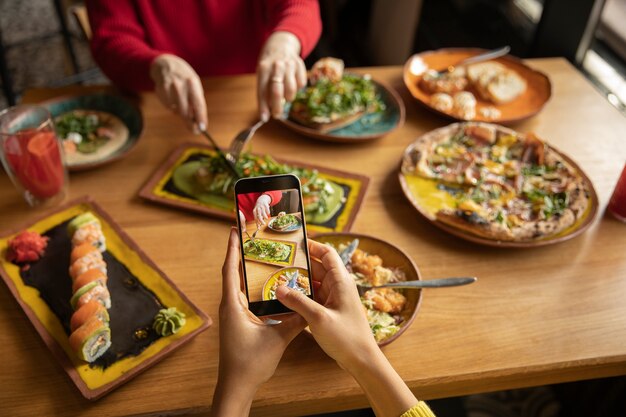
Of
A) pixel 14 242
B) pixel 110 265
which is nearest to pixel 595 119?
pixel 110 265

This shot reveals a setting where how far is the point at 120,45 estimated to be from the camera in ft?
5.81

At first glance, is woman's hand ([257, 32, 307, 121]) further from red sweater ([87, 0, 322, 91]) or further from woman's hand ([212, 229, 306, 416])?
woman's hand ([212, 229, 306, 416])

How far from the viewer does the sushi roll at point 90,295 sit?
110 cm

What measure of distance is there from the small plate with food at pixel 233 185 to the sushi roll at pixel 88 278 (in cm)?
31

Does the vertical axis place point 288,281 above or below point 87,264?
above

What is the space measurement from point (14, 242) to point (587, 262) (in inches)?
55.4

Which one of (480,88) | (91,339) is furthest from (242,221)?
(480,88)

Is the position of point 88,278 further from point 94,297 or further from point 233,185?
point 233,185

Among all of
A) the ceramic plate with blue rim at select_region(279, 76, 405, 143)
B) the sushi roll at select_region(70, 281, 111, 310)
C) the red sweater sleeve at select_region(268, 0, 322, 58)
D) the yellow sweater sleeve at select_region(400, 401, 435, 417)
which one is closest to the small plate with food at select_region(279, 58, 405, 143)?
the ceramic plate with blue rim at select_region(279, 76, 405, 143)

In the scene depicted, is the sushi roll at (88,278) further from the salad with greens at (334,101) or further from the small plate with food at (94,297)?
the salad with greens at (334,101)

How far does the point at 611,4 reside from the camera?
2.48 meters

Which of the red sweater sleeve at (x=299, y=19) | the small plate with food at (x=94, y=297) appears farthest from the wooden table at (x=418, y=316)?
the red sweater sleeve at (x=299, y=19)

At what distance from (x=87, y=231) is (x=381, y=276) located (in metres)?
0.71

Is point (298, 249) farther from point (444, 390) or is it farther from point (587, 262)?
point (587, 262)
